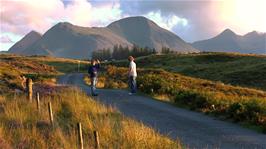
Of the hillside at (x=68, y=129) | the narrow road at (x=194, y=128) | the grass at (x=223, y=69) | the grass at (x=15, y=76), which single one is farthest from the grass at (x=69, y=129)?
the grass at (x=223, y=69)

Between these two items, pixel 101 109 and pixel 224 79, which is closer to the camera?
pixel 101 109

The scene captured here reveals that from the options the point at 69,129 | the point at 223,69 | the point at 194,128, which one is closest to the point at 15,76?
the point at 194,128

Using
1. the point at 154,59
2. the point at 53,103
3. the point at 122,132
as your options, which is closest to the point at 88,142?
the point at 122,132

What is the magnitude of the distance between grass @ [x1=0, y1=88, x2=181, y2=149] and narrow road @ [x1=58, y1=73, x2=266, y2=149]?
0.98m

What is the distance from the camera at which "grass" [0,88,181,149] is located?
31.7 feet

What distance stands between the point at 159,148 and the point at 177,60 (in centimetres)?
9240

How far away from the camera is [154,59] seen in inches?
4353

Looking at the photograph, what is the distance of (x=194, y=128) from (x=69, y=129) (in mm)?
3769

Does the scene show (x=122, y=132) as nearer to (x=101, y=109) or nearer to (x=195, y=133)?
(x=195, y=133)

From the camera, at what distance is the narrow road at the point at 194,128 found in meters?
10.9

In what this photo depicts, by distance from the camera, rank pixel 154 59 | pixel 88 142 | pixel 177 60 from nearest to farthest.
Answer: pixel 88 142 < pixel 177 60 < pixel 154 59

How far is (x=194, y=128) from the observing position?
43.2 feet

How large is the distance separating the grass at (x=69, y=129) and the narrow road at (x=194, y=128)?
984 millimetres

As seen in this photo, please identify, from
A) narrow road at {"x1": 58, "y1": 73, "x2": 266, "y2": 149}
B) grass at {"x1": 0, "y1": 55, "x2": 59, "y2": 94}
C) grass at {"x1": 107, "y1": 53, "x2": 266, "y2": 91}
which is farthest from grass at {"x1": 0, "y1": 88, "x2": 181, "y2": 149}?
grass at {"x1": 107, "y1": 53, "x2": 266, "y2": 91}
